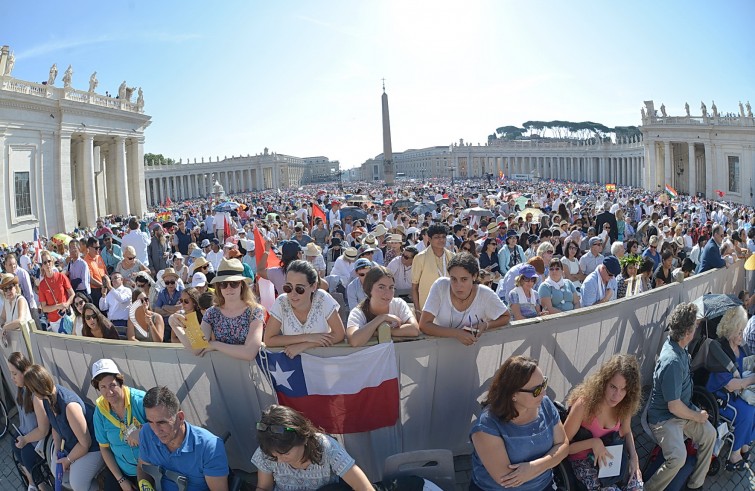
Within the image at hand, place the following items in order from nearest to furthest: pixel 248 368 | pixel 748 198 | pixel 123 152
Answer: pixel 248 368
pixel 123 152
pixel 748 198

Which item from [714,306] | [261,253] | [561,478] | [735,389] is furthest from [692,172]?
[561,478]

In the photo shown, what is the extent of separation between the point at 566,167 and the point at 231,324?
108 metres

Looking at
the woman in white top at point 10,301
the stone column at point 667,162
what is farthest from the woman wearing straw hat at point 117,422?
the stone column at point 667,162

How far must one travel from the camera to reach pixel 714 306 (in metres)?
5.04

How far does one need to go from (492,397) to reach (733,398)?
2.77 meters

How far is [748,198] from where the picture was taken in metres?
41.0

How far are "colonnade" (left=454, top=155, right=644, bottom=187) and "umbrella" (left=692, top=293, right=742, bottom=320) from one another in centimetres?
7815

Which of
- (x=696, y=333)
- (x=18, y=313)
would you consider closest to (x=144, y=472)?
(x=18, y=313)

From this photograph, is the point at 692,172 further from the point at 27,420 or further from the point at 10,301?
the point at 27,420

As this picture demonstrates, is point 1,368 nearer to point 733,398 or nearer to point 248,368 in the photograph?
point 248,368

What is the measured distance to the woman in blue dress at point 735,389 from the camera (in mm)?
4895

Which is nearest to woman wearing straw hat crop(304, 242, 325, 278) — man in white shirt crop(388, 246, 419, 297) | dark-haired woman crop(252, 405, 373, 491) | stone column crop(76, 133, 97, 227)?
man in white shirt crop(388, 246, 419, 297)

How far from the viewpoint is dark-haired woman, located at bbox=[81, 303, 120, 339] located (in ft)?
19.2

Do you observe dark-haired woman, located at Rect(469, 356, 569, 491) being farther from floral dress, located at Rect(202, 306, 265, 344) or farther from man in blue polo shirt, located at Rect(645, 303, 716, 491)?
floral dress, located at Rect(202, 306, 265, 344)
